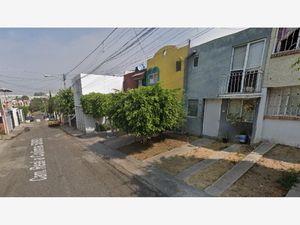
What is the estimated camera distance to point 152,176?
580cm

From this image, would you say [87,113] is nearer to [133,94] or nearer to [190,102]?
[133,94]

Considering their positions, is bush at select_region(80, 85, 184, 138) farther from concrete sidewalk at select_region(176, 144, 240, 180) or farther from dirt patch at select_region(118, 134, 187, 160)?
concrete sidewalk at select_region(176, 144, 240, 180)

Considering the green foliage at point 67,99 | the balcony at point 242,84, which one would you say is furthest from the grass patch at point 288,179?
the green foliage at point 67,99

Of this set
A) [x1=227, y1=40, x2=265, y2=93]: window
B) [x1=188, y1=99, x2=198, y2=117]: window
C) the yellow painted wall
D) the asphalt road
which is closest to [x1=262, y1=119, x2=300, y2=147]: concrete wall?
[x1=227, y1=40, x2=265, y2=93]: window

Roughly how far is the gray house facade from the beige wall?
21cm

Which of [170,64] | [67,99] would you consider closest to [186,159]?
[170,64]

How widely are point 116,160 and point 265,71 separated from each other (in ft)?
27.2

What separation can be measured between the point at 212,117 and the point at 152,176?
18.3ft

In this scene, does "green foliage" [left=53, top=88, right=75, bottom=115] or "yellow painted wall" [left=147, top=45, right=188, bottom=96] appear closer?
"yellow painted wall" [left=147, top=45, right=188, bottom=96]

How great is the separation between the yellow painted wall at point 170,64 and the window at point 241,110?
3290mm

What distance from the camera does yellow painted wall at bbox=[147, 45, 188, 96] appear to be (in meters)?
10.8

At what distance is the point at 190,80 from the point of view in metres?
10.4

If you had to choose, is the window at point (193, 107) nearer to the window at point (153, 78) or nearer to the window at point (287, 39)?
the window at point (153, 78)

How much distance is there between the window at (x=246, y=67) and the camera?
720 cm
